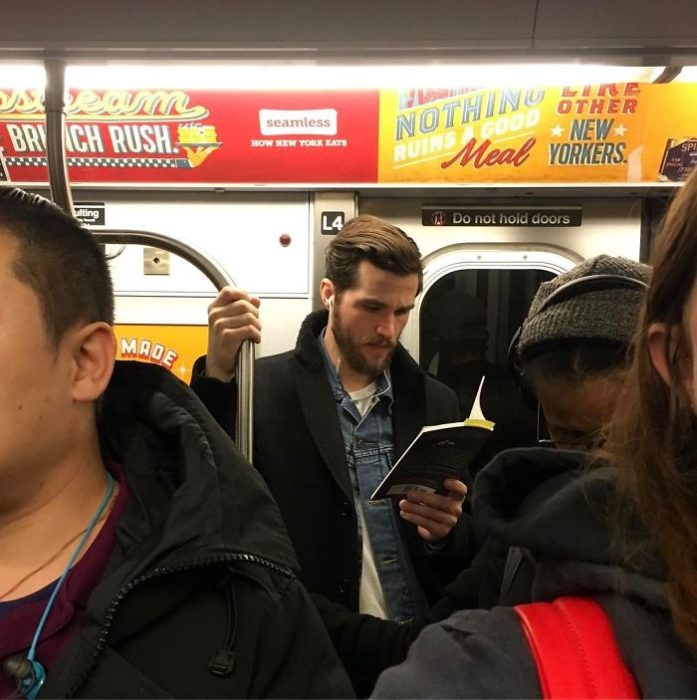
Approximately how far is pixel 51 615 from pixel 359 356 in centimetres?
136

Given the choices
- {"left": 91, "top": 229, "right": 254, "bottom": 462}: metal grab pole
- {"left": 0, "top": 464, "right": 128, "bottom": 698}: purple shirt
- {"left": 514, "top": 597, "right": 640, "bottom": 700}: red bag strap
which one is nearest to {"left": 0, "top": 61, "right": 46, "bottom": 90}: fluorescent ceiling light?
{"left": 91, "top": 229, "right": 254, "bottom": 462}: metal grab pole

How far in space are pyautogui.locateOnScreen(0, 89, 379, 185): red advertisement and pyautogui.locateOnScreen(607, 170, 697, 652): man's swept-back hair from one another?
213cm

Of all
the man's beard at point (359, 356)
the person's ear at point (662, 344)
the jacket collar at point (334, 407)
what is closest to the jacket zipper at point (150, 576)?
the person's ear at point (662, 344)

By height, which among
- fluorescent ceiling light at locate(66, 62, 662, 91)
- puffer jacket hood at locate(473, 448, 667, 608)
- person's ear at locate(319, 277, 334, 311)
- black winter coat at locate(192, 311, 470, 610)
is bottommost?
black winter coat at locate(192, 311, 470, 610)

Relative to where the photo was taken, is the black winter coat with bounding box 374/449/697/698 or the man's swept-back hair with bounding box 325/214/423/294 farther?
the man's swept-back hair with bounding box 325/214/423/294

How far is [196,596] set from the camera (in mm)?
1000

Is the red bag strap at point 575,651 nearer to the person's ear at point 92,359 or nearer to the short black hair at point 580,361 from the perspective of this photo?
the short black hair at point 580,361

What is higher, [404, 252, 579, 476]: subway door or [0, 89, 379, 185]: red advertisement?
[0, 89, 379, 185]: red advertisement

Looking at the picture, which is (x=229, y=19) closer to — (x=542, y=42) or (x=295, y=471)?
(x=542, y=42)

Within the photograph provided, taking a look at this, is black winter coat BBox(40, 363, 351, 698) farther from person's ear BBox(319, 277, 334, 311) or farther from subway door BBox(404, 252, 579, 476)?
subway door BBox(404, 252, 579, 476)

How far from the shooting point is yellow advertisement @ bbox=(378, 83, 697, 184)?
260cm

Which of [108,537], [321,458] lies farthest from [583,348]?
[321,458]

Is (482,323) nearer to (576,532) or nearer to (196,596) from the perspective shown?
(196,596)

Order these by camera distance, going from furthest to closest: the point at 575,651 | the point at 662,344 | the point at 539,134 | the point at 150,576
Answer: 1. the point at 539,134
2. the point at 150,576
3. the point at 662,344
4. the point at 575,651
